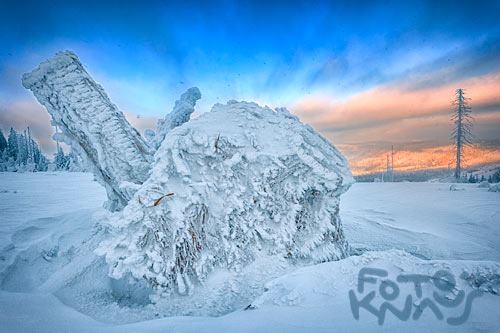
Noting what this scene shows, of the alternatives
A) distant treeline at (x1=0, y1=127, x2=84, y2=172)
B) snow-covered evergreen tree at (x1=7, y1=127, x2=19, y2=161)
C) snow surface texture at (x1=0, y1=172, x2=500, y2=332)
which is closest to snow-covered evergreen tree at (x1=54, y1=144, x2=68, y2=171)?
distant treeline at (x1=0, y1=127, x2=84, y2=172)

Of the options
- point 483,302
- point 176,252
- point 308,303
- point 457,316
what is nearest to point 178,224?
point 176,252

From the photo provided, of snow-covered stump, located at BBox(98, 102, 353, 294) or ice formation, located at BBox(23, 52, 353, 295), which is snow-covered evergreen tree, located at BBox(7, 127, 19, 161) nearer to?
ice formation, located at BBox(23, 52, 353, 295)

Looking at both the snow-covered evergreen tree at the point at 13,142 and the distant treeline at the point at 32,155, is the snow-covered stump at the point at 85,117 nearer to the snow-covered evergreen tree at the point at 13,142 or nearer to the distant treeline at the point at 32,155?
the distant treeline at the point at 32,155

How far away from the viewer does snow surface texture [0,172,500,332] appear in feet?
6.55

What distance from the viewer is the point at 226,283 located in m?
3.30

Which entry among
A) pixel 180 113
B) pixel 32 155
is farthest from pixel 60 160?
pixel 180 113

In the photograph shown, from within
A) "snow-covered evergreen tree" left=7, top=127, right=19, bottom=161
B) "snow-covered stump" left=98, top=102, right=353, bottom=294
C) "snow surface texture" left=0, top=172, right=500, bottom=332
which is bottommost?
"snow surface texture" left=0, top=172, right=500, bottom=332

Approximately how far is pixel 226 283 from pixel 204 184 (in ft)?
4.55

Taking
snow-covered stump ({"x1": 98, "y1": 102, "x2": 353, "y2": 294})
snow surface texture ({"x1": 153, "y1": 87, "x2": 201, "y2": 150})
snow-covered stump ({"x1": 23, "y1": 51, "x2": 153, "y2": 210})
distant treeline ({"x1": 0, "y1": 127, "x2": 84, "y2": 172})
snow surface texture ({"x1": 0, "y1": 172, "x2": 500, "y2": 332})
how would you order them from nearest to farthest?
snow surface texture ({"x1": 0, "y1": 172, "x2": 500, "y2": 332})
snow-covered stump ({"x1": 98, "y1": 102, "x2": 353, "y2": 294})
snow-covered stump ({"x1": 23, "y1": 51, "x2": 153, "y2": 210})
snow surface texture ({"x1": 153, "y1": 87, "x2": 201, "y2": 150})
distant treeline ({"x1": 0, "y1": 127, "x2": 84, "y2": 172})

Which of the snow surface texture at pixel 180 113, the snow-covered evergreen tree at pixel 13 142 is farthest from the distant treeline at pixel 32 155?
the snow surface texture at pixel 180 113

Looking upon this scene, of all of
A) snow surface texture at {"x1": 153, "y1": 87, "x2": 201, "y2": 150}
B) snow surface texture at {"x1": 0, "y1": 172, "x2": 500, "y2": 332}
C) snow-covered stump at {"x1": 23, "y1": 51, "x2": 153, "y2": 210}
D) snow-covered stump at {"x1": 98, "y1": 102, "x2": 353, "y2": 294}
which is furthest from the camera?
snow surface texture at {"x1": 153, "y1": 87, "x2": 201, "y2": 150}

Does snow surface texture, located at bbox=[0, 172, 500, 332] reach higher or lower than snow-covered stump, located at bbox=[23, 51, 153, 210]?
lower

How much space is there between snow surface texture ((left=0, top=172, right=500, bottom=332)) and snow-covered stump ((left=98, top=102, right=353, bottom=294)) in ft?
1.17

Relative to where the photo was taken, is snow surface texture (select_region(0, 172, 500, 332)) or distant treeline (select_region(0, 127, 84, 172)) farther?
distant treeline (select_region(0, 127, 84, 172))
